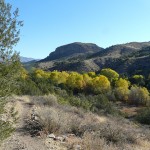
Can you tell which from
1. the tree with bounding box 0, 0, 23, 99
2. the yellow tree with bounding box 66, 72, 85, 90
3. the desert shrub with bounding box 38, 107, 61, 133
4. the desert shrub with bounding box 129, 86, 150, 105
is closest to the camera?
the tree with bounding box 0, 0, 23, 99

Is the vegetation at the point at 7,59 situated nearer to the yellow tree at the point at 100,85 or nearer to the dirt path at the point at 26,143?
the dirt path at the point at 26,143

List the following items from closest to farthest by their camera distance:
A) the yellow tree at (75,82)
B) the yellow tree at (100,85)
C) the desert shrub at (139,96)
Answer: the desert shrub at (139,96), the yellow tree at (100,85), the yellow tree at (75,82)

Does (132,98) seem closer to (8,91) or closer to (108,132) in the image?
(108,132)

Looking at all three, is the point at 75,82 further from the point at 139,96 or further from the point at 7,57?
the point at 7,57

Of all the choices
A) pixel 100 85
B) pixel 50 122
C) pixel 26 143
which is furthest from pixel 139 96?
pixel 26 143

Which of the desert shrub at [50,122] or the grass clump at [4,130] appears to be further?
the desert shrub at [50,122]

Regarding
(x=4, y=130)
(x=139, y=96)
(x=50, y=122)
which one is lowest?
(x=139, y=96)

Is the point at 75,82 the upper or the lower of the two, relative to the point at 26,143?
lower

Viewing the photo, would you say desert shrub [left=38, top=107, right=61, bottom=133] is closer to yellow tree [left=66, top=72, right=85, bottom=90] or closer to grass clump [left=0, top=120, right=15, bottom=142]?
grass clump [left=0, top=120, right=15, bottom=142]

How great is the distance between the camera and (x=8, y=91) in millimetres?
7090

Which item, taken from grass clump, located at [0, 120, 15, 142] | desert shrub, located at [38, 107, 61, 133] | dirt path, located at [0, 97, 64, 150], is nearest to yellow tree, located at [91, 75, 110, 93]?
desert shrub, located at [38, 107, 61, 133]

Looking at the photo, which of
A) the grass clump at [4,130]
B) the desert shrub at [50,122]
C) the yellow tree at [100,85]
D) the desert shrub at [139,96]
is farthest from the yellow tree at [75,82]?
the grass clump at [4,130]

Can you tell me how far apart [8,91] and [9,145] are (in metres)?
3.90

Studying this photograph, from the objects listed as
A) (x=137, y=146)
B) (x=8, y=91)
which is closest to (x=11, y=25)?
(x=8, y=91)
